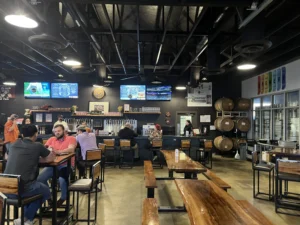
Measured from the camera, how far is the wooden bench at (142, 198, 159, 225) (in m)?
2.47

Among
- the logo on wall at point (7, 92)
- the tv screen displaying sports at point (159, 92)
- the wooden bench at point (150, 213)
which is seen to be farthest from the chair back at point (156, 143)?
the logo on wall at point (7, 92)

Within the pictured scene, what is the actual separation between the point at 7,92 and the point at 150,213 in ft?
35.3

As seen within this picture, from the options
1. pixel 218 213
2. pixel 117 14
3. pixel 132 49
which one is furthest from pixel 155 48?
pixel 218 213

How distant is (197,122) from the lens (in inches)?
441

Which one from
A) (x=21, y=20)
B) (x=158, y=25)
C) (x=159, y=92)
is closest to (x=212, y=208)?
(x=21, y=20)

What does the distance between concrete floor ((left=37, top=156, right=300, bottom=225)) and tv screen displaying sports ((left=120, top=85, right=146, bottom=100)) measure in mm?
3998

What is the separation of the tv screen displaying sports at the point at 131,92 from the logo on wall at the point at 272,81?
4.92m

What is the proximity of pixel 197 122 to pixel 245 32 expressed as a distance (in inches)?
288

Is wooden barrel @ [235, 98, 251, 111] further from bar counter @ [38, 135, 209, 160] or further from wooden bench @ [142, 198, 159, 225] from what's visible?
wooden bench @ [142, 198, 159, 225]

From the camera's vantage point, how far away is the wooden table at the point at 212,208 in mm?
1991

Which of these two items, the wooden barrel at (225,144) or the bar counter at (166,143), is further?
the wooden barrel at (225,144)

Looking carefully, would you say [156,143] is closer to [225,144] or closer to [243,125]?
[225,144]

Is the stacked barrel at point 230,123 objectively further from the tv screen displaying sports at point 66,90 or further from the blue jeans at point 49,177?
the blue jeans at point 49,177

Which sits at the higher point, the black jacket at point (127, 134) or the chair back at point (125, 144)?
the black jacket at point (127, 134)
